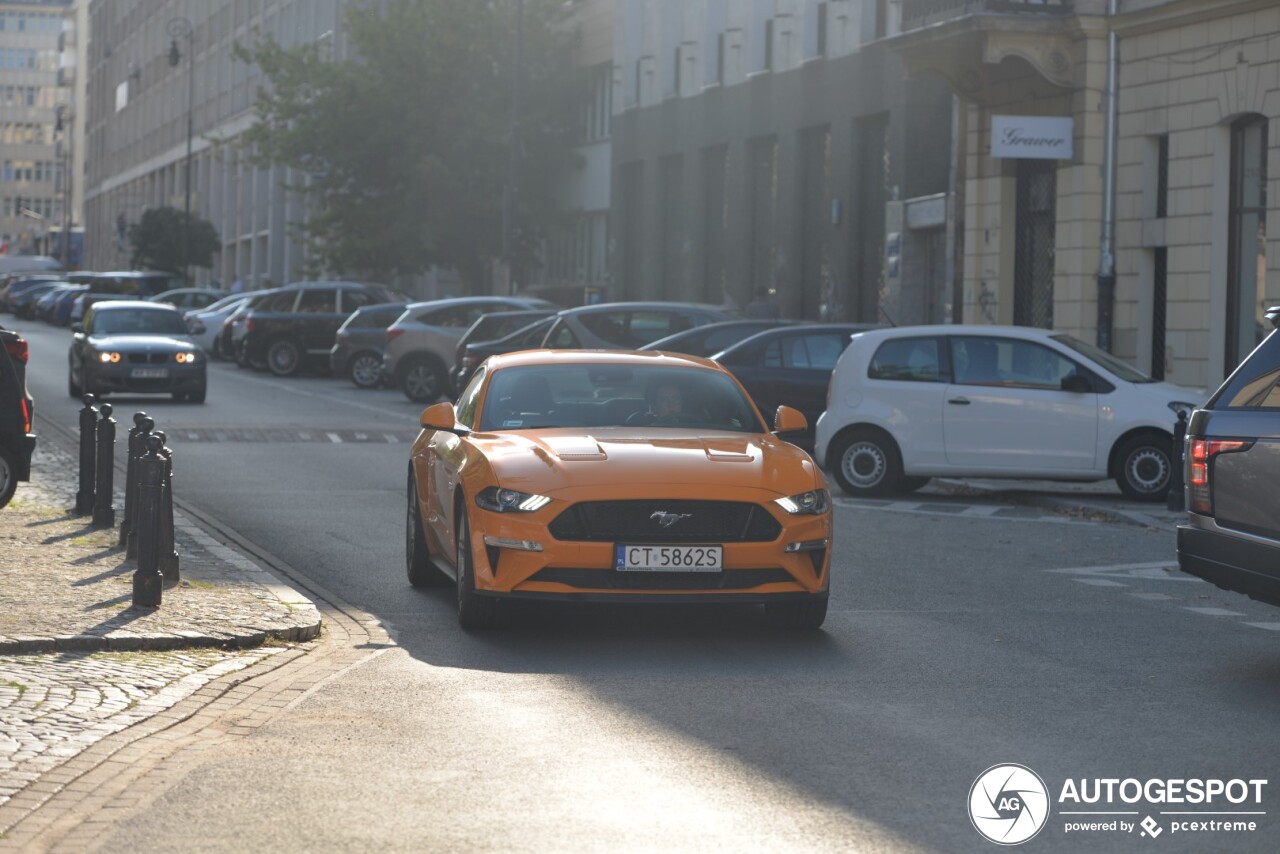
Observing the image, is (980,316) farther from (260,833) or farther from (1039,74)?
(260,833)

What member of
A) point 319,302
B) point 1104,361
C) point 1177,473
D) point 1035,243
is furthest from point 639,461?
point 319,302

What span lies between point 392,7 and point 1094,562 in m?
41.8

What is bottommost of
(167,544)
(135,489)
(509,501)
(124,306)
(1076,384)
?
(167,544)

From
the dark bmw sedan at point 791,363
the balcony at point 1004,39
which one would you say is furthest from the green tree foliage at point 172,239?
the dark bmw sedan at point 791,363

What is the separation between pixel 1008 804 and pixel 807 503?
3.80 metres

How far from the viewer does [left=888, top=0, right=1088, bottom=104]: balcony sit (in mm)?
28516

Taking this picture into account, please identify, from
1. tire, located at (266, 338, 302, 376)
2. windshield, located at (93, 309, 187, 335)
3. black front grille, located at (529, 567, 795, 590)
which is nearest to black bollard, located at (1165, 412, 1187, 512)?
black front grille, located at (529, 567, 795, 590)

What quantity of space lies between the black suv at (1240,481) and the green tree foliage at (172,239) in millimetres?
84310

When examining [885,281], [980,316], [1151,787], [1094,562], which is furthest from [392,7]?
[1151,787]

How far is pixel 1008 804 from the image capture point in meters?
6.93

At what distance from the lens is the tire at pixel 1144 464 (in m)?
18.9

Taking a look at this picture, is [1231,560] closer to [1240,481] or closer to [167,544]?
[1240,481]

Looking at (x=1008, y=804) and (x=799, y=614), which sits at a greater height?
(x=799, y=614)

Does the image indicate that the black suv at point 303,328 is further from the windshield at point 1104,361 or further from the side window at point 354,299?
the windshield at point 1104,361
